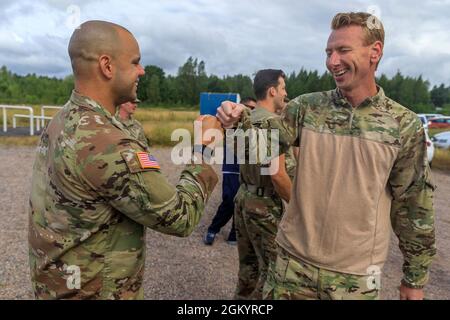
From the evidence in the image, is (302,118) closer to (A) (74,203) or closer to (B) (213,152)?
(B) (213,152)

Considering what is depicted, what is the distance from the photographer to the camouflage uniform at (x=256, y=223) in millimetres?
3314

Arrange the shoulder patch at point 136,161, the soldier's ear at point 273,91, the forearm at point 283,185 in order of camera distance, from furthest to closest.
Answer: the soldier's ear at point 273,91 < the forearm at point 283,185 < the shoulder patch at point 136,161

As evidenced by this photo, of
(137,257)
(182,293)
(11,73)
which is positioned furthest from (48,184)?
(11,73)

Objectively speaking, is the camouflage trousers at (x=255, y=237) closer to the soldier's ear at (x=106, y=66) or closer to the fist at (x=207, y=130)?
the fist at (x=207, y=130)

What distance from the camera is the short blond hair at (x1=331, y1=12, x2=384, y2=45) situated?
2.09 metres

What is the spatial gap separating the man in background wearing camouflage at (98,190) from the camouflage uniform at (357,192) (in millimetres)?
649

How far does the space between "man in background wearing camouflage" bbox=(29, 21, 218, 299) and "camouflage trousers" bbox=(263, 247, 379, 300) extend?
0.72 metres

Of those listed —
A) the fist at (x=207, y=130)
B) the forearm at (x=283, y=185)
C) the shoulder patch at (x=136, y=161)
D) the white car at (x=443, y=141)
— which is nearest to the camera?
the shoulder patch at (x=136, y=161)

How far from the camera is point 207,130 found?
2012 millimetres

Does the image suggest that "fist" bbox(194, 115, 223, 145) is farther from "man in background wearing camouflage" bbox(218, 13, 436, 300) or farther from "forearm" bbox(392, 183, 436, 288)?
"forearm" bbox(392, 183, 436, 288)

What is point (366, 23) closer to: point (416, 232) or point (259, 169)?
point (416, 232)

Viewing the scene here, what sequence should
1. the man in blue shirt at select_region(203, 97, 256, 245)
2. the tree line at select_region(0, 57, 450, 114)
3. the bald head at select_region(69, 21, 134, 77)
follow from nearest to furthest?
1. the bald head at select_region(69, 21, 134, 77)
2. the man in blue shirt at select_region(203, 97, 256, 245)
3. the tree line at select_region(0, 57, 450, 114)

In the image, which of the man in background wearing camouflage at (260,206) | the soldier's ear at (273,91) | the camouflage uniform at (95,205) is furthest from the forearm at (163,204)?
the soldier's ear at (273,91)

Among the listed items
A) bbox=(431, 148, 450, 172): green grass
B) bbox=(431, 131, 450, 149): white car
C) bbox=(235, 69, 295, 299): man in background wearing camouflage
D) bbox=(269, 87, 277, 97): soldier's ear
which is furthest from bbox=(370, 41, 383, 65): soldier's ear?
bbox=(431, 131, 450, 149): white car
